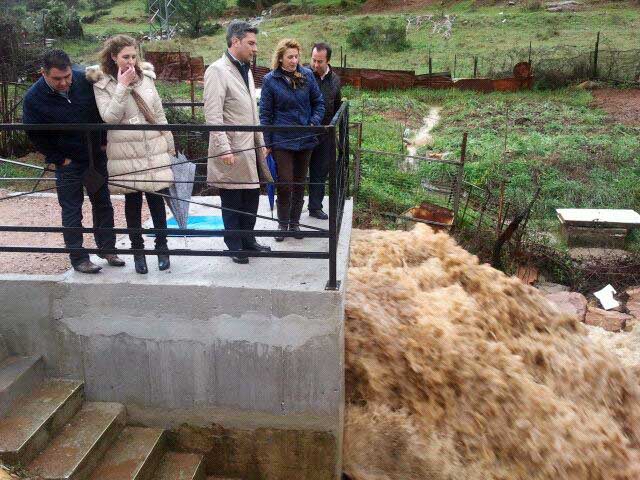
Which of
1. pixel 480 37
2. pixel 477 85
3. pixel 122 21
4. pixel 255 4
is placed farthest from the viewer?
pixel 255 4

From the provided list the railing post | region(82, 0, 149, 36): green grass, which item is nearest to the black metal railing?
the railing post

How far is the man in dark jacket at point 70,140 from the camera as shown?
4094 millimetres

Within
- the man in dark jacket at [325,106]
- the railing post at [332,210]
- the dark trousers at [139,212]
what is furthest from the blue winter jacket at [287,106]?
Result: the dark trousers at [139,212]

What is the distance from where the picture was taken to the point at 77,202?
4398 mm

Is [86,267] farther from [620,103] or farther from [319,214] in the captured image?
[620,103]

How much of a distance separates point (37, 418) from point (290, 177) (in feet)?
8.39

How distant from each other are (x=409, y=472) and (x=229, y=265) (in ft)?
7.20

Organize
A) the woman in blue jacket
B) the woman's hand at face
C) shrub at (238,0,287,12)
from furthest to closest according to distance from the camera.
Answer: shrub at (238,0,287,12)
the woman in blue jacket
the woman's hand at face

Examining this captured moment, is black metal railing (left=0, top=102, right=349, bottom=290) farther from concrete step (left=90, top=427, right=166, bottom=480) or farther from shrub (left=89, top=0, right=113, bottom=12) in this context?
shrub (left=89, top=0, right=113, bottom=12)

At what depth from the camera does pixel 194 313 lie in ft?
13.8

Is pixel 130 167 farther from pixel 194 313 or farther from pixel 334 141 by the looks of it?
pixel 334 141

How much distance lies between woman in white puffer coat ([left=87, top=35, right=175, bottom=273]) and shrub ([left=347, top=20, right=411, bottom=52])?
93.9 ft

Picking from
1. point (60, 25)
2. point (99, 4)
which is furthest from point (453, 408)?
point (99, 4)

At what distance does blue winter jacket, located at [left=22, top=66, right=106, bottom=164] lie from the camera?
13.5ft
